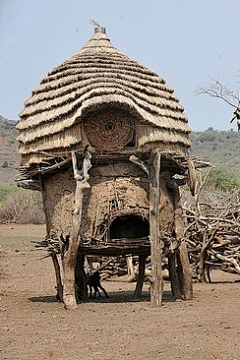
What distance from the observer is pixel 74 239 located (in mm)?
12898

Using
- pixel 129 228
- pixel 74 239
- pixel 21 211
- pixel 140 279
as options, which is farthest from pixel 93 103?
pixel 21 211

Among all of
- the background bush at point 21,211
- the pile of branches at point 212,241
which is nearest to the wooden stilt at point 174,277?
the pile of branches at point 212,241

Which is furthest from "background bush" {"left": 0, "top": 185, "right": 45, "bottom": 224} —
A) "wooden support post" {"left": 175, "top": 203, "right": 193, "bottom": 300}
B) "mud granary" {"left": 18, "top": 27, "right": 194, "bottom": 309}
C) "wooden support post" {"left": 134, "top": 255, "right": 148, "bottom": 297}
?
"wooden support post" {"left": 175, "top": 203, "right": 193, "bottom": 300}

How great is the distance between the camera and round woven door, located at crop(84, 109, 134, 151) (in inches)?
541

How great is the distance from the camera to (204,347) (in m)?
8.84

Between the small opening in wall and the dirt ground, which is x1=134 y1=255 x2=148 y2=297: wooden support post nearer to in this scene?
the dirt ground

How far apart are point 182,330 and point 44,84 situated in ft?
22.0

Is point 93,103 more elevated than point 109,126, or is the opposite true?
point 93,103

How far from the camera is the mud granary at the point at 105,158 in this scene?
1320 cm

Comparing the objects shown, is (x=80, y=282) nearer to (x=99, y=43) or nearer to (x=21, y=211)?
(x=99, y=43)

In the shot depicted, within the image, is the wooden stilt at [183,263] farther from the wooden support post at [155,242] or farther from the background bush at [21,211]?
the background bush at [21,211]

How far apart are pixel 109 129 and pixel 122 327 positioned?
15.0 feet

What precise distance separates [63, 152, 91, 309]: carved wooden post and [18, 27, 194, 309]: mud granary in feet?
0.06

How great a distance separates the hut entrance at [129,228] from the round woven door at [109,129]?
209cm
